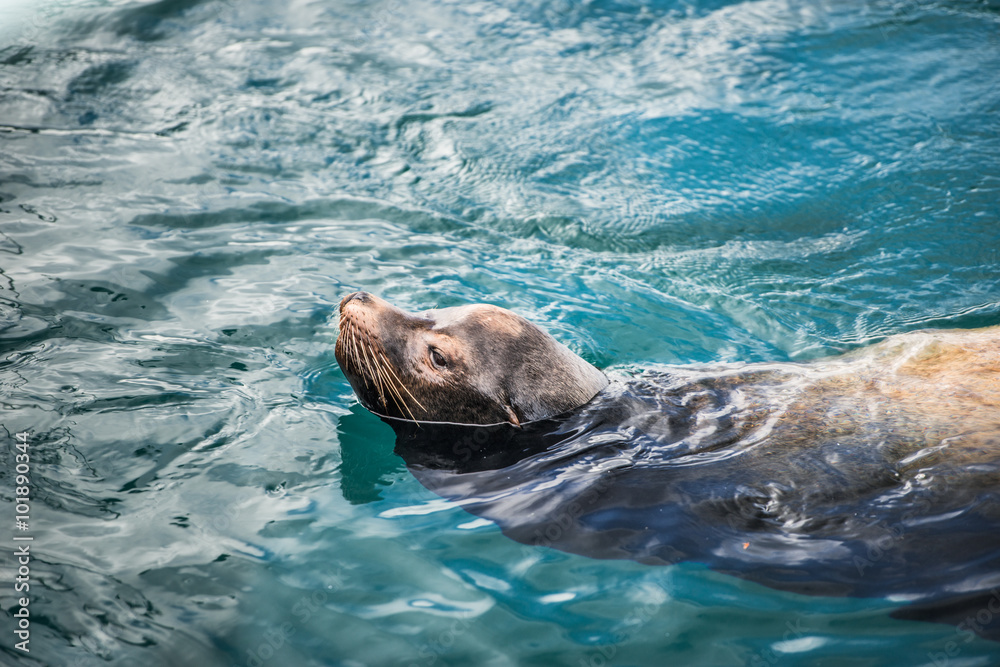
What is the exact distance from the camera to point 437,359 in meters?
4.86

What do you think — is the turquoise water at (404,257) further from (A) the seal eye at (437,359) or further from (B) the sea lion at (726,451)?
(A) the seal eye at (437,359)

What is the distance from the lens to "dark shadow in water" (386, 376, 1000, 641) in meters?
3.71

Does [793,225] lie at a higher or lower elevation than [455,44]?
lower

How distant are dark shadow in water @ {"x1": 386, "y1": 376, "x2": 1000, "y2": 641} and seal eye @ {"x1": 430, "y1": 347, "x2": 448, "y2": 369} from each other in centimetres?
39

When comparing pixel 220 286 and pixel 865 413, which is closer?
pixel 865 413

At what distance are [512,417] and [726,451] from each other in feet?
4.10

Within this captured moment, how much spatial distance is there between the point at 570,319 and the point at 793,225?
2902 millimetres

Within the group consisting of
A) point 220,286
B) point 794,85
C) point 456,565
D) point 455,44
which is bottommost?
point 456,565

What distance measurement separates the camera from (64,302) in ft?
19.0

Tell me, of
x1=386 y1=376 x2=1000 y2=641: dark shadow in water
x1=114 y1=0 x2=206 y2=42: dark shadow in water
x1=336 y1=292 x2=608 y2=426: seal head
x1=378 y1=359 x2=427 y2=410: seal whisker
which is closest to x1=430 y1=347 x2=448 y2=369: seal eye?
x1=336 y1=292 x2=608 y2=426: seal head

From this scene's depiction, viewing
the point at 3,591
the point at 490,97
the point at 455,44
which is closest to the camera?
the point at 3,591

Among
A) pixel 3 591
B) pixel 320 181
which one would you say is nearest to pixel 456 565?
pixel 3 591

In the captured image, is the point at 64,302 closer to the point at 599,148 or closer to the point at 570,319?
the point at 570,319

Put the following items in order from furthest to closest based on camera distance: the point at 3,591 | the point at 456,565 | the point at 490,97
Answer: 1. the point at 490,97
2. the point at 456,565
3. the point at 3,591
